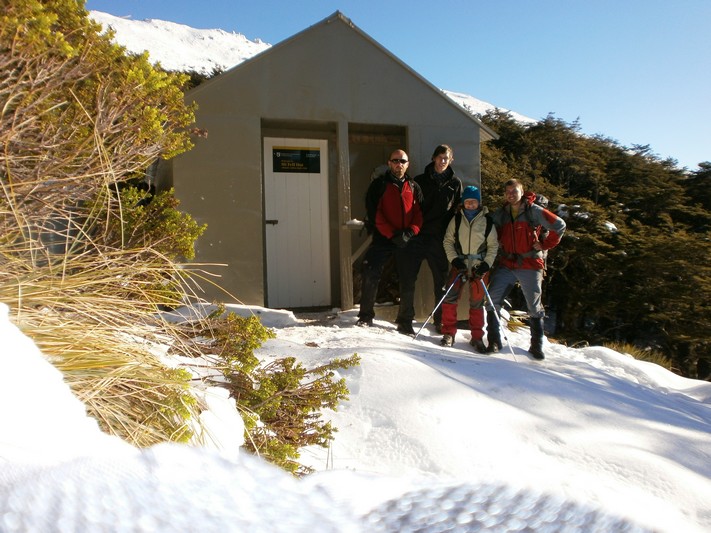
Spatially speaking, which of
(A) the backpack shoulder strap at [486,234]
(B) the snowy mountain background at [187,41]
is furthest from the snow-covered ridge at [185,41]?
(A) the backpack shoulder strap at [486,234]

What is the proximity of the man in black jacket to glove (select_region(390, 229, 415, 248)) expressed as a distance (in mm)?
244

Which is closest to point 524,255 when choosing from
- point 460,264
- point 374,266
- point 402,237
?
point 460,264

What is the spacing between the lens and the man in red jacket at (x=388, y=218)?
6.51 metres

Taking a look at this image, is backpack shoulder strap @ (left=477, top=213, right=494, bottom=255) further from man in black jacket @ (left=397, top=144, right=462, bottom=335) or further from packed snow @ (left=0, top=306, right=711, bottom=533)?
packed snow @ (left=0, top=306, right=711, bottom=533)

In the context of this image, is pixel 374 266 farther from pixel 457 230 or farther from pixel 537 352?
pixel 537 352

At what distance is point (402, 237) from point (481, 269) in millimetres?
1009

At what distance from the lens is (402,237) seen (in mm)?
6441

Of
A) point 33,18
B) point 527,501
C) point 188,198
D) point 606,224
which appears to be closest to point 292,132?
point 188,198

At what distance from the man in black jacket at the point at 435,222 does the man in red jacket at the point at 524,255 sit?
0.73 metres

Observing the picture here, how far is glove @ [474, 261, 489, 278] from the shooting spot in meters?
6.18

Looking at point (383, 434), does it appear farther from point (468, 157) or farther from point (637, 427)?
point (468, 157)

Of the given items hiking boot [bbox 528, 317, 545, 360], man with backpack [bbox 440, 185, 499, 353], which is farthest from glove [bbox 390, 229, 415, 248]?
hiking boot [bbox 528, 317, 545, 360]

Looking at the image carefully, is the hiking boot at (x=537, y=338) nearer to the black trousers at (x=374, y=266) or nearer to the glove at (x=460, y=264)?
the glove at (x=460, y=264)

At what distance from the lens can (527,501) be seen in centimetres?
68
